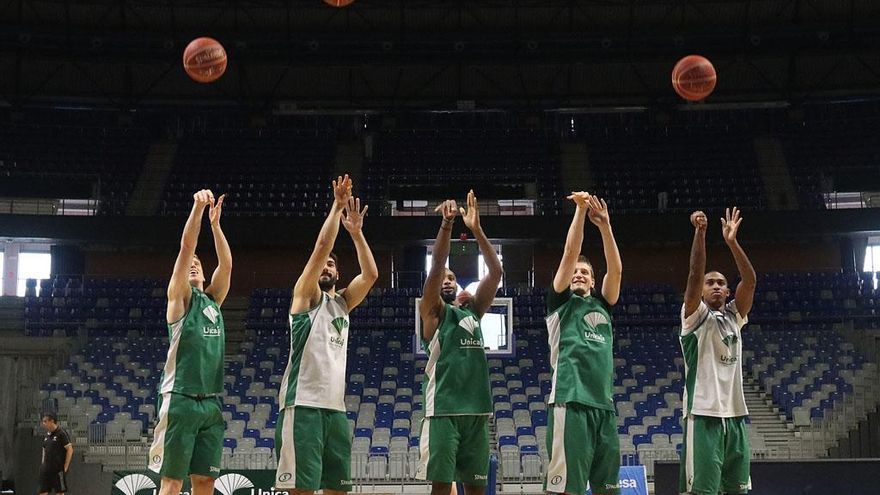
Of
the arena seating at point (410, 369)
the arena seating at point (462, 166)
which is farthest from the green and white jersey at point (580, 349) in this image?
the arena seating at point (462, 166)

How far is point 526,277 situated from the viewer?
3061cm

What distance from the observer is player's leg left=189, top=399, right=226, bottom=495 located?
792 centimetres

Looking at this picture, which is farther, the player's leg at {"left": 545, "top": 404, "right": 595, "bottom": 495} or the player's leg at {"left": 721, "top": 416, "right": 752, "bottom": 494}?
the player's leg at {"left": 721, "top": 416, "right": 752, "bottom": 494}

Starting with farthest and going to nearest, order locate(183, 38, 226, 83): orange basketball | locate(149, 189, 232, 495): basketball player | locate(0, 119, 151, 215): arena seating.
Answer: locate(0, 119, 151, 215): arena seating → locate(183, 38, 226, 83): orange basketball → locate(149, 189, 232, 495): basketball player

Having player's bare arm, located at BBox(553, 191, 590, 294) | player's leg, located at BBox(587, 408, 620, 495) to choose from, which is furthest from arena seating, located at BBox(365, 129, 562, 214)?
player's leg, located at BBox(587, 408, 620, 495)

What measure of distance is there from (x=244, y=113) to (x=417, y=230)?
7.87 metres

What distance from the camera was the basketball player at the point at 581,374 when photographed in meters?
7.30

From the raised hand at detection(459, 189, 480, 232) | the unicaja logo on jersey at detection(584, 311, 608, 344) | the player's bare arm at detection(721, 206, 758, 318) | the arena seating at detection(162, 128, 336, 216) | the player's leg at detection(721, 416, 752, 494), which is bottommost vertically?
the player's leg at detection(721, 416, 752, 494)

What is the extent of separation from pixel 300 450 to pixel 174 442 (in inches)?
40.9

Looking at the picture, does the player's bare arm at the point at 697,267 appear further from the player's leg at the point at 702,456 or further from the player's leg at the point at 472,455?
the player's leg at the point at 472,455

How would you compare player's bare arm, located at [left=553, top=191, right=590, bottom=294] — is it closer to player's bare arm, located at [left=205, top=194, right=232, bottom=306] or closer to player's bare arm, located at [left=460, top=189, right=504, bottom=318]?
player's bare arm, located at [left=460, top=189, right=504, bottom=318]

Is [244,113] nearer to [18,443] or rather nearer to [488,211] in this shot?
[488,211]

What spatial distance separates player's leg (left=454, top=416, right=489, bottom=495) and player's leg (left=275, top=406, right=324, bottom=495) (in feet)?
3.36

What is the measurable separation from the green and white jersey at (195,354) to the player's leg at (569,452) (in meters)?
2.71
